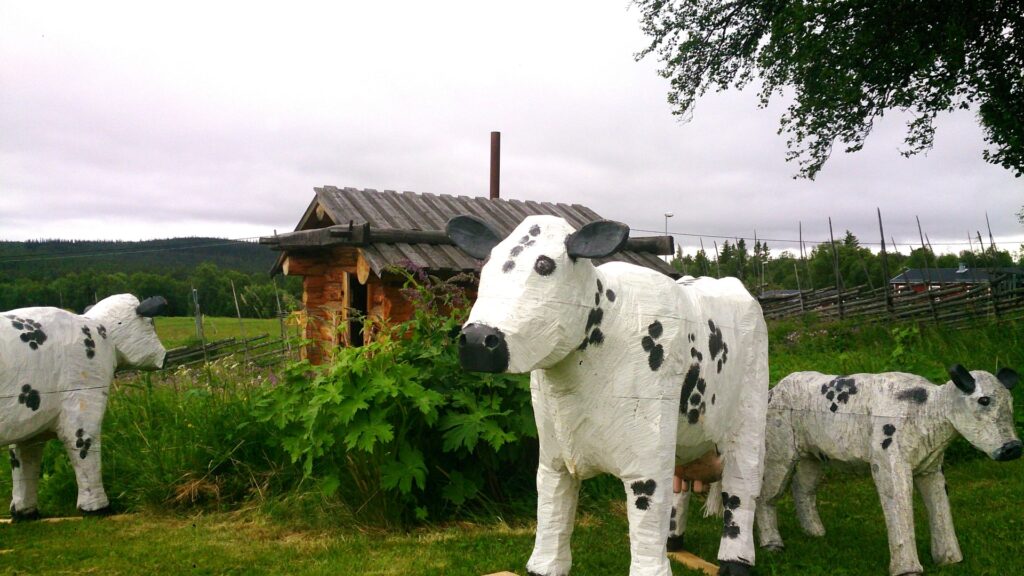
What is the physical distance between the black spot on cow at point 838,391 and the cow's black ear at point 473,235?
9.49ft

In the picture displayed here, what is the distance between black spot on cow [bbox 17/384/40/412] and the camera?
6202 millimetres

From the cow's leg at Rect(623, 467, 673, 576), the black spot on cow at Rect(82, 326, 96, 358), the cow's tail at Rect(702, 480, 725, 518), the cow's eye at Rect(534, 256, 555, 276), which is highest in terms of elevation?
the cow's eye at Rect(534, 256, 555, 276)

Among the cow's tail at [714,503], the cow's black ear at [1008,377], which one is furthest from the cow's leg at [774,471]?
the cow's black ear at [1008,377]

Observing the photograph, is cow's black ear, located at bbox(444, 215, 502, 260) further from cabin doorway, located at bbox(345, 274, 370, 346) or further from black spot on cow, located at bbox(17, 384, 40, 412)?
cabin doorway, located at bbox(345, 274, 370, 346)

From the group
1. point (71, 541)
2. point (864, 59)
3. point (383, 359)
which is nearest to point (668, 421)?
point (383, 359)

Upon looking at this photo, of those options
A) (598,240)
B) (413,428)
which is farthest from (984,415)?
(413,428)

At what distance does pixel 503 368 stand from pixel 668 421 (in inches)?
40.7

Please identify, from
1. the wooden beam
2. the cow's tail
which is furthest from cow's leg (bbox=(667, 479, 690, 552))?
the wooden beam

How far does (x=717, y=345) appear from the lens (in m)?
4.24

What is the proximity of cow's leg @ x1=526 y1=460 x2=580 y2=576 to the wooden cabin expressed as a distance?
448 centimetres

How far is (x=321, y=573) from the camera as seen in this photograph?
16.4 ft

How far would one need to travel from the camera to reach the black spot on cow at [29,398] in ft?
20.3

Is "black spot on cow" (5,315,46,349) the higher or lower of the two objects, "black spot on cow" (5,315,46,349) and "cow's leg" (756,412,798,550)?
the higher

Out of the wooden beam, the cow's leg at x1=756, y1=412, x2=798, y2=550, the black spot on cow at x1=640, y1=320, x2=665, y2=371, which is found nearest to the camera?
the black spot on cow at x1=640, y1=320, x2=665, y2=371
